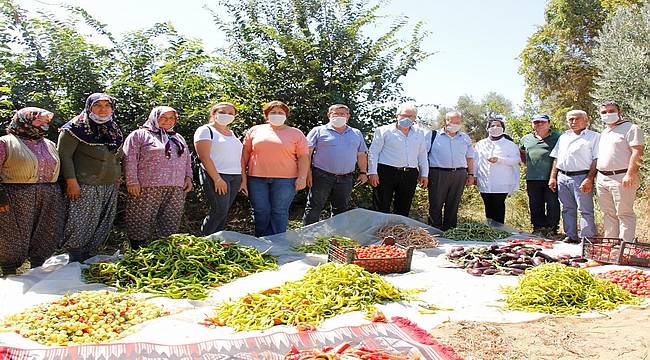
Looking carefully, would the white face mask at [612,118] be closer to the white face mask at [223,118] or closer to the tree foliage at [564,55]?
the white face mask at [223,118]

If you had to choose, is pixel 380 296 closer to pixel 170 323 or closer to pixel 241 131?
pixel 170 323

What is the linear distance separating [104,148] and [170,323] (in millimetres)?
2380

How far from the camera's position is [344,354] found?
112 inches

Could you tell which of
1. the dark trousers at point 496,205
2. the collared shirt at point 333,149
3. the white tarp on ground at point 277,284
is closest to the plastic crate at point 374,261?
the white tarp on ground at point 277,284

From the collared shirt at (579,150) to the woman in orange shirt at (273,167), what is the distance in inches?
137

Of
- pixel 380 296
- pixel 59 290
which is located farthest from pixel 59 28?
pixel 380 296

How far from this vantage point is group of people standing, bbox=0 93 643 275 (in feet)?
16.1

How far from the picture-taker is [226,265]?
498cm

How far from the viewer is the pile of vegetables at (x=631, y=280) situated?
4578 mm

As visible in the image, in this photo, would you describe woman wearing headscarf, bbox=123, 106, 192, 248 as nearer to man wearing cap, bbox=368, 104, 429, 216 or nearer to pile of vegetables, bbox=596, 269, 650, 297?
man wearing cap, bbox=368, 104, 429, 216

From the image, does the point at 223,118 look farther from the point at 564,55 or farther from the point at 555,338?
the point at 564,55

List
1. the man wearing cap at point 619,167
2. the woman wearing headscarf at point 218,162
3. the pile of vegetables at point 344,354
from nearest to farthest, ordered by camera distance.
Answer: the pile of vegetables at point 344,354 → the woman wearing headscarf at point 218,162 → the man wearing cap at point 619,167

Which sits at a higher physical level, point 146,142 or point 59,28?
point 59,28


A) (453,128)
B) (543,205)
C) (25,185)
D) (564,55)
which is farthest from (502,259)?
(564,55)
